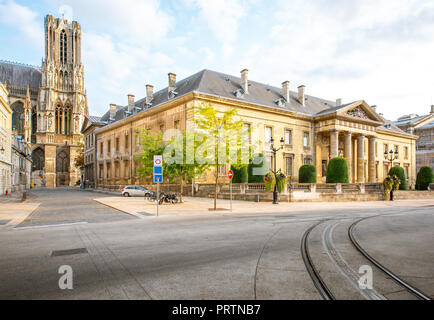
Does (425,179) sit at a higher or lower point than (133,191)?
higher

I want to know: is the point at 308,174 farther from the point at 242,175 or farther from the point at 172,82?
the point at 172,82

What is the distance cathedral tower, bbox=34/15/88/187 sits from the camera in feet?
253

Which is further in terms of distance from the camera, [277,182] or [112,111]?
[112,111]

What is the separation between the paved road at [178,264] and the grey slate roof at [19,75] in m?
92.5

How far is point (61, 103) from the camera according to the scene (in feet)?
261

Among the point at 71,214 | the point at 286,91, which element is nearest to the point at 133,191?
the point at 71,214

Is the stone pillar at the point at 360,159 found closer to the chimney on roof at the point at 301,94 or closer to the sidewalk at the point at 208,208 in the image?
the chimney on roof at the point at 301,94

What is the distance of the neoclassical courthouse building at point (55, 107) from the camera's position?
77.1 metres

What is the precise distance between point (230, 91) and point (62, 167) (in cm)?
6223

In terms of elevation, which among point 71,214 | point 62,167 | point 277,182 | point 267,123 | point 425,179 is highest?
point 267,123

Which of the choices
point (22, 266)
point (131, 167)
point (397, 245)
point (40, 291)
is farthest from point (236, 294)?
point (131, 167)

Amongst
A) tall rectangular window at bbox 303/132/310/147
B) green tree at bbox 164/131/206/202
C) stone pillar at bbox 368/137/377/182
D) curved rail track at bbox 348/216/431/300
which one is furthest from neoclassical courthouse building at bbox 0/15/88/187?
curved rail track at bbox 348/216/431/300
